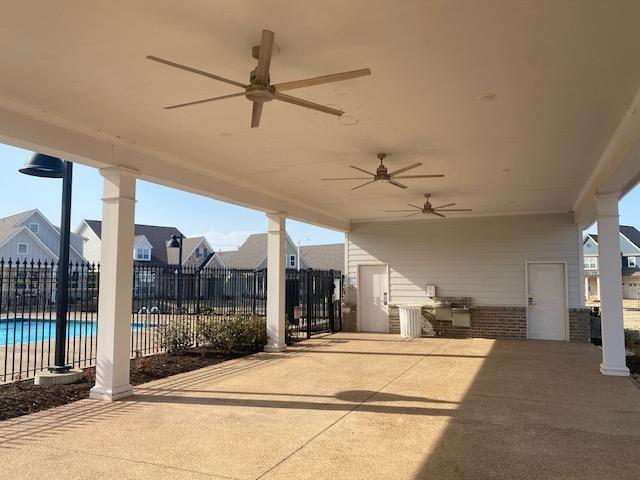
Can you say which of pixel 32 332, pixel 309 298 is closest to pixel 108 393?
pixel 309 298

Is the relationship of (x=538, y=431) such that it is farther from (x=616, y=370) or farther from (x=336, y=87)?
(x=336, y=87)

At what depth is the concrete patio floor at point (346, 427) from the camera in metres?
3.97

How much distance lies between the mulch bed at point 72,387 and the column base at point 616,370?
6.39 metres

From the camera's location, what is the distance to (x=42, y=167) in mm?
7066

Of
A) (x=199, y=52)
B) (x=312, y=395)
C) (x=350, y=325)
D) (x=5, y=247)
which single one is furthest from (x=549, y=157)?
(x=5, y=247)

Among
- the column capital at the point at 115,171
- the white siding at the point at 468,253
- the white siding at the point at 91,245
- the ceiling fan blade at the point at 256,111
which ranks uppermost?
the white siding at the point at 91,245

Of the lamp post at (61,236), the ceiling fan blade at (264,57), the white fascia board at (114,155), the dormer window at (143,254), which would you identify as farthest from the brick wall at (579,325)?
the dormer window at (143,254)

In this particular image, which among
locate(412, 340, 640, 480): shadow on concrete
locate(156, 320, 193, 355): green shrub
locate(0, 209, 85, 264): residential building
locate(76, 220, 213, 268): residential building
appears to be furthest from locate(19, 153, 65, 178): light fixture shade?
locate(76, 220, 213, 268): residential building

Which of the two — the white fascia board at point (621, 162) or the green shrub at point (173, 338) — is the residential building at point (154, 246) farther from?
the white fascia board at point (621, 162)

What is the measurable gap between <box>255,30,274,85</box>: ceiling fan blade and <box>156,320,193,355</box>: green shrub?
6902 millimetres

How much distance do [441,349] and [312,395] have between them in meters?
5.01

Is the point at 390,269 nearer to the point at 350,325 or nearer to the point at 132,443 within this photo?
the point at 350,325

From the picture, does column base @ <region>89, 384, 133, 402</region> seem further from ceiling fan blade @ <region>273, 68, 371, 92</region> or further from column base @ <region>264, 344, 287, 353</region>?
ceiling fan blade @ <region>273, 68, 371, 92</region>

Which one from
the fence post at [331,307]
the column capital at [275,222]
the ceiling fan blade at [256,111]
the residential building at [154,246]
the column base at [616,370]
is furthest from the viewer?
the residential building at [154,246]
